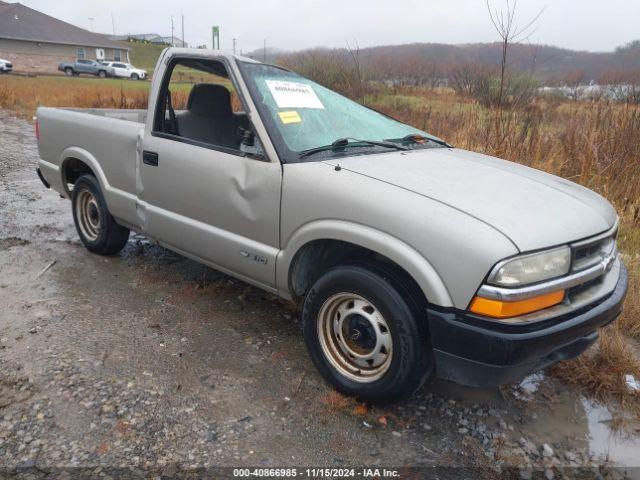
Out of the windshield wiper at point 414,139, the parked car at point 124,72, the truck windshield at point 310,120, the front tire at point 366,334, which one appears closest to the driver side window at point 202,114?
the truck windshield at point 310,120

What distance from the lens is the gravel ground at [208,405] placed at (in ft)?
7.84

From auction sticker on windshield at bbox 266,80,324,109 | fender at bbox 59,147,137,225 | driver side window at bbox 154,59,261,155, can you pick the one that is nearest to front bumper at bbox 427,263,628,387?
auction sticker on windshield at bbox 266,80,324,109

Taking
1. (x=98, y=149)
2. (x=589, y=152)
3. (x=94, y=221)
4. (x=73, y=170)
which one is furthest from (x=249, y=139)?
(x=589, y=152)

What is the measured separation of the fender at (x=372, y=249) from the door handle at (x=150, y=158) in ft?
4.38

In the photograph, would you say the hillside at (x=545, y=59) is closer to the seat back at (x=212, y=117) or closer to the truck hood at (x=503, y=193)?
the seat back at (x=212, y=117)

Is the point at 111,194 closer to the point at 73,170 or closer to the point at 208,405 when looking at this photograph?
the point at 73,170

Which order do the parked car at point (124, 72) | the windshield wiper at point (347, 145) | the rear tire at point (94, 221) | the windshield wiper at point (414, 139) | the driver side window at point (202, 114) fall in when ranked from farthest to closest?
the parked car at point (124, 72)
the rear tire at point (94, 221)
the driver side window at point (202, 114)
the windshield wiper at point (414, 139)
the windshield wiper at point (347, 145)

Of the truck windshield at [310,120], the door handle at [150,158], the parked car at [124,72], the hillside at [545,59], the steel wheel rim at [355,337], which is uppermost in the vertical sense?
the parked car at [124,72]

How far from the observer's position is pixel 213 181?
325 cm

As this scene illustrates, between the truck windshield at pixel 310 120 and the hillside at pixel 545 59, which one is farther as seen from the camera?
the hillside at pixel 545 59

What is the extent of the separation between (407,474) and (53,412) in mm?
1771

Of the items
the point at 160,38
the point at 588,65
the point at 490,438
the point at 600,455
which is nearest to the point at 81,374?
the point at 490,438

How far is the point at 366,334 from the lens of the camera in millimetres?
2688

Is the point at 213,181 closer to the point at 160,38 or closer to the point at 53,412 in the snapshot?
the point at 53,412
